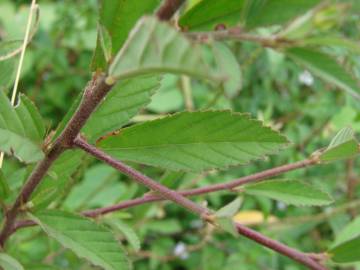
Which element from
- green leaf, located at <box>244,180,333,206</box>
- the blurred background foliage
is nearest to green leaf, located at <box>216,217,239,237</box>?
green leaf, located at <box>244,180,333,206</box>

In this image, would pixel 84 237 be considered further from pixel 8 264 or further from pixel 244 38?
pixel 244 38

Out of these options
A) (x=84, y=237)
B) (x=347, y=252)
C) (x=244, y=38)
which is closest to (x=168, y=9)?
(x=244, y=38)

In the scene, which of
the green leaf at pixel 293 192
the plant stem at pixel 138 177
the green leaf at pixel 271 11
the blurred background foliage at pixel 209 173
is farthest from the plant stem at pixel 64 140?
the blurred background foliage at pixel 209 173

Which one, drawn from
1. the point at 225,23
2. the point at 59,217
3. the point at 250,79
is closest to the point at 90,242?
the point at 59,217

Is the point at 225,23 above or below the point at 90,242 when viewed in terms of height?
above

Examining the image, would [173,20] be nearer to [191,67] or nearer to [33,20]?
[191,67]

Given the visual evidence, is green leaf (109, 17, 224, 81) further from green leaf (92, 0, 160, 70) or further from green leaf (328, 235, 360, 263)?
green leaf (328, 235, 360, 263)
